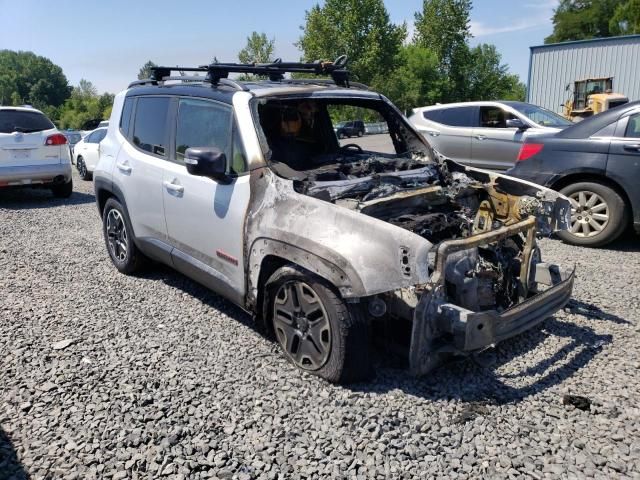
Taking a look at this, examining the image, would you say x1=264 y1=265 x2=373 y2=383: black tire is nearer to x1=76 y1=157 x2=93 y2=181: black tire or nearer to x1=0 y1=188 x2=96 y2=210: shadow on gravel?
x1=0 y1=188 x2=96 y2=210: shadow on gravel

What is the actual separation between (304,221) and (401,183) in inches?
42.1

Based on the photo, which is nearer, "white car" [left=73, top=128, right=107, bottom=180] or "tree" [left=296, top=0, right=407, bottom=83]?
"white car" [left=73, top=128, right=107, bottom=180]

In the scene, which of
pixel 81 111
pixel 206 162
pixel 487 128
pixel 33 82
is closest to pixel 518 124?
pixel 487 128

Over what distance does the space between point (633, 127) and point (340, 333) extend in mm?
5026

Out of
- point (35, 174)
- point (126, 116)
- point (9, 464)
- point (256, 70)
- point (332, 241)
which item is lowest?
point (9, 464)

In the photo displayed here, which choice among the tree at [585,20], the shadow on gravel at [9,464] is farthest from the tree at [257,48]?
the shadow on gravel at [9,464]

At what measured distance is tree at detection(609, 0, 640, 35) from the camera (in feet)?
158

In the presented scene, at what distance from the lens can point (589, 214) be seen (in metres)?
6.55

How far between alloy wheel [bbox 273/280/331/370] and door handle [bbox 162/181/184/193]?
1344 millimetres

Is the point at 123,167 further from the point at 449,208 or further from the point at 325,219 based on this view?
the point at 449,208

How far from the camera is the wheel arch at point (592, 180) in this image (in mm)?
6324

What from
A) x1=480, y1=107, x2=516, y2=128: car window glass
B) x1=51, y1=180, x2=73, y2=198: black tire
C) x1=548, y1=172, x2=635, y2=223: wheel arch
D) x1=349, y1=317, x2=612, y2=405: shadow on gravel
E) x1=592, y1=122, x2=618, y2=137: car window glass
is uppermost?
x1=480, y1=107, x2=516, y2=128: car window glass

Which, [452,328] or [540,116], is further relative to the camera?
[540,116]

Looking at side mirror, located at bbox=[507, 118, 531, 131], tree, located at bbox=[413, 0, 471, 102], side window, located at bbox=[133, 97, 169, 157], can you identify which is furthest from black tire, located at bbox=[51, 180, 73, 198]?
tree, located at bbox=[413, 0, 471, 102]
